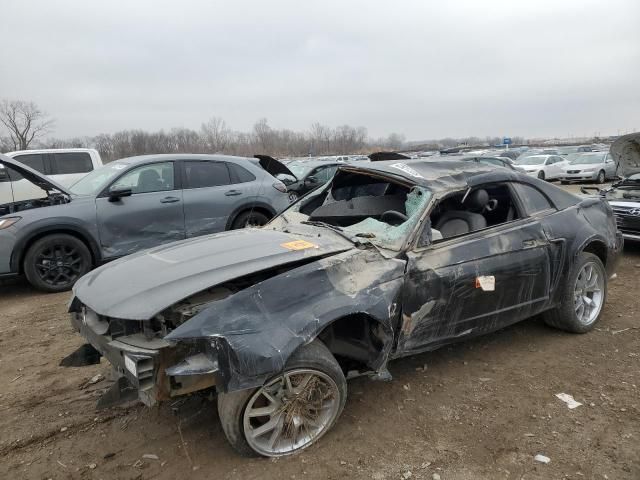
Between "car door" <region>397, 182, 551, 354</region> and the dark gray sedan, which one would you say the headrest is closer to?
"car door" <region>397, 182, 551, 354</region>

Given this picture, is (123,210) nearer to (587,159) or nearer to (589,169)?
(589,169)

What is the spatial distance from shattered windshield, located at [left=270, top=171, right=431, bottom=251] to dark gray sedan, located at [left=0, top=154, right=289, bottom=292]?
113 inches

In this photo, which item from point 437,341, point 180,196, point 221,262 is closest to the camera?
point 221,262

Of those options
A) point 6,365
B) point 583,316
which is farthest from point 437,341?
point 6,365

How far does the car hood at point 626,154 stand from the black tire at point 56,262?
8.19 m

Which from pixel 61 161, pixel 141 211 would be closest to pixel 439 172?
pixel 141 211

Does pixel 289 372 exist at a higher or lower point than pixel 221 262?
lower

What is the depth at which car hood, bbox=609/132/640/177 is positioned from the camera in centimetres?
761

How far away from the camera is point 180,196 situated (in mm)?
6910

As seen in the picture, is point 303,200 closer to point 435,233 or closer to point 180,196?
point 435,233

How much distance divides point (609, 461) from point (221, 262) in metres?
2.54

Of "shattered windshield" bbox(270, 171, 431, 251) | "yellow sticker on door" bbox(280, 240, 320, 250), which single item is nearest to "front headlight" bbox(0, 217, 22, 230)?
"shattered windshield" bbox(270, 171, 431, 251)

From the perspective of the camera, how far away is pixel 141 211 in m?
6.54

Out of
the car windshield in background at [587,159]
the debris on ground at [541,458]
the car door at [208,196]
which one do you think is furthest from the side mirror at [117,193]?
the car windshield in background at [587,159]
